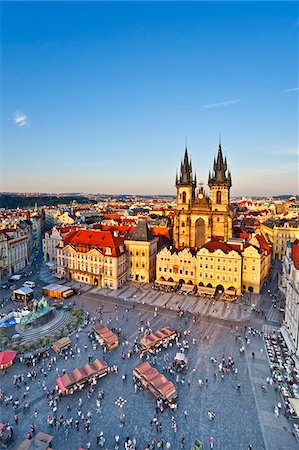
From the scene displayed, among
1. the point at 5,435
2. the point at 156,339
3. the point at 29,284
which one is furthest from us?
the point at 29,284

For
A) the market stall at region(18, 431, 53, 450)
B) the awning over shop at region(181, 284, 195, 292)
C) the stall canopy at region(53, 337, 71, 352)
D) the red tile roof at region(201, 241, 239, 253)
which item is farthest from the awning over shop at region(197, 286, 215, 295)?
the market stall at region(18, 431, 53, 450)

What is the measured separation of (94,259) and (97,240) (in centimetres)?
543

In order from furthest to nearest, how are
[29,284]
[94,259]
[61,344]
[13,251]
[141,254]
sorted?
[13,251] < [141,254] < [94,259] < [29,284] < [61,344]

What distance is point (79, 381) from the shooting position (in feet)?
108

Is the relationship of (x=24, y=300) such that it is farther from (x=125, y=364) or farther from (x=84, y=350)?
(x=125, y=364)

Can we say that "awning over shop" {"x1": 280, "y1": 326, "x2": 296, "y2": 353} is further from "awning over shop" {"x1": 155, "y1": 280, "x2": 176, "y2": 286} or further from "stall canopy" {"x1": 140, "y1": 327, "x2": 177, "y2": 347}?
"awning over shop" {"x1": 155, "y1": 280, "x2": 176, "y2": 286}

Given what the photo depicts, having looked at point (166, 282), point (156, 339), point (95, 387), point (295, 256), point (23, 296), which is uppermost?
point (295, 256)

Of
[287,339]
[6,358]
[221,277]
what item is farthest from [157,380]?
[221,277]

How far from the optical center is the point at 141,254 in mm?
70062

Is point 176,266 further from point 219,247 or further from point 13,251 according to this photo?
point 13,251

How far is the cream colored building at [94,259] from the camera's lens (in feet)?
217

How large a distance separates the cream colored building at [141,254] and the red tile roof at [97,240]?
9.85 ft

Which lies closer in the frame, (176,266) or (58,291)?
(58,291)

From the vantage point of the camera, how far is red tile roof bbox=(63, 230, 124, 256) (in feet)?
221
